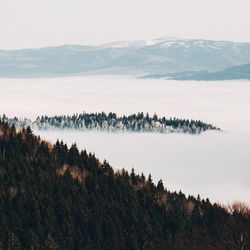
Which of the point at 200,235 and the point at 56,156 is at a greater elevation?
the point at 56,156

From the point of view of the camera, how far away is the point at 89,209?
96.9 meters

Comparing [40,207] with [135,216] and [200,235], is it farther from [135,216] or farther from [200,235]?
[200,235]

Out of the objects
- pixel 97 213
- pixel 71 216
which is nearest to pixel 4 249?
pixel 71 216

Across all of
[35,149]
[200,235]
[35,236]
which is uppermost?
[35,149]

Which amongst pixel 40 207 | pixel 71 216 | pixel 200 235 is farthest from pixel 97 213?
pixel 200 235

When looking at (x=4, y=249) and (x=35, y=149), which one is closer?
(x=4, y=249)

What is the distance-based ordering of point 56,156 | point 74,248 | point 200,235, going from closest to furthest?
point 74,248, point 200,235, point 56,156

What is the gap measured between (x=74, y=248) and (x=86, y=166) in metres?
29.2

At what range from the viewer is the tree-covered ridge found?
80.6 m

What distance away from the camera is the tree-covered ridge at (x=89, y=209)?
265 ft

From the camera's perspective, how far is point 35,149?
101688 mm

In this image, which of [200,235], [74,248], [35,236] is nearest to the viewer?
[35,236]

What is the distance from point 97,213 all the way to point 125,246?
8763 millimetres

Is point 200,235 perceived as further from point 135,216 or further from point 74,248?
point 74,248
